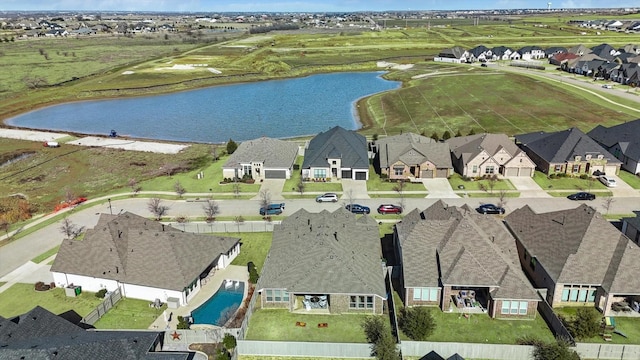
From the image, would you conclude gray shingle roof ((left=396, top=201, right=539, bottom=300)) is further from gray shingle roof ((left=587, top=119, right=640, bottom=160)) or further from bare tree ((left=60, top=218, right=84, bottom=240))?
gray shingle roof ((left=587, top=119, right=640, bottom=160))

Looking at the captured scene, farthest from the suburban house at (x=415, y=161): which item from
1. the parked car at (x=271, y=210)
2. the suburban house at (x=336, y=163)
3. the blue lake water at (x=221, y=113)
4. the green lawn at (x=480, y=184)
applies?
the blue lake water at (x=221, y=113)

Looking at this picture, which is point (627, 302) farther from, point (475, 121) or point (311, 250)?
point (475, 121)

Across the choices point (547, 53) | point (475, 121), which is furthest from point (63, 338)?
point (547, 53)

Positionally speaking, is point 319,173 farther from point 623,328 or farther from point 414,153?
point 623,328

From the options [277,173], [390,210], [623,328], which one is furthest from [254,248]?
[623,328]

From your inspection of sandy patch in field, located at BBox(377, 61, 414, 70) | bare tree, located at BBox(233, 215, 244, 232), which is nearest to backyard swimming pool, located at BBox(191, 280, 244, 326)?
bare tree, located at BBox(233, 215, 244, 232)

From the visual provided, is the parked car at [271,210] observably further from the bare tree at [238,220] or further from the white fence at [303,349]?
the white fence at [303,349]
